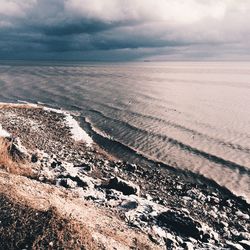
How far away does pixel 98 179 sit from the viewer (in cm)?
2967

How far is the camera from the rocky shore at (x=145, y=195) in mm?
20141

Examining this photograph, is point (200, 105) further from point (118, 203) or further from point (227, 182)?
point (118, 203)

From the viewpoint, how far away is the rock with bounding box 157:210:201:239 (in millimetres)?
20195

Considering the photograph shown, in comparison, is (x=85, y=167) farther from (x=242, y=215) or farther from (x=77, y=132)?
(x=77, y=132)

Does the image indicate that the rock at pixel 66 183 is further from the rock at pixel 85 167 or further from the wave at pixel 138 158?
the wave at pixel 138 158

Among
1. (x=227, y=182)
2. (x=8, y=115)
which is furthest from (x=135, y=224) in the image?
(x=8, y=115)

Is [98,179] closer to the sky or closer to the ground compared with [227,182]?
closer to the sky

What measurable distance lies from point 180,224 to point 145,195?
7337mm

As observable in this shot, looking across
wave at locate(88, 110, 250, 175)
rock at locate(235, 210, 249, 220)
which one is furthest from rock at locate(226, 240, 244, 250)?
wave at locate(88, 110, 250, 175)

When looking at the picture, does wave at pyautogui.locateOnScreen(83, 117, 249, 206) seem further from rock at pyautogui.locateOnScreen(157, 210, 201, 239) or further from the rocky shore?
rock at pyautogui.locateOnScreen(157, 210, 201, 239)

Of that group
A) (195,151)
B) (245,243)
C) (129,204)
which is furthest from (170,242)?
(195,151)

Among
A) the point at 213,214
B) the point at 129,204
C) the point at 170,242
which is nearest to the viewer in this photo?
the point at 170,242

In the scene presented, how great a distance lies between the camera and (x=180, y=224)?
20.6m

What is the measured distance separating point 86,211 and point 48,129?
3160 cm
